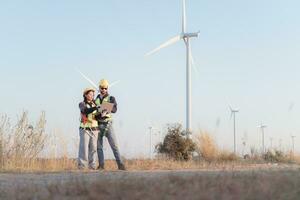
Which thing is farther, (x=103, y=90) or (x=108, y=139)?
(x=103, y=90)

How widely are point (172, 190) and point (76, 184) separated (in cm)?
124

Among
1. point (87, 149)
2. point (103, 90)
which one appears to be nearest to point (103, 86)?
point (103, 90)

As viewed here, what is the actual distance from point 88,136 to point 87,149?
0.33m

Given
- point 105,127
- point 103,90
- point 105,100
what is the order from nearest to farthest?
point 105,127, point 105,100, point 103,90

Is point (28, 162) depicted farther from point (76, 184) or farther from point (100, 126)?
point (76, 184)

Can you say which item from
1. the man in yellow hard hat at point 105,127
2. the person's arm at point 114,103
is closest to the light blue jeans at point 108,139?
the man in yellow hard hat at point 105,127

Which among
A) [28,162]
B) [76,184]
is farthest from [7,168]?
[76,184]

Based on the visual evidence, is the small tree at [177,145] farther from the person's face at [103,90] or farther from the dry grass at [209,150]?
the person's face at [103,90]

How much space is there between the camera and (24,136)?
47.4 ft

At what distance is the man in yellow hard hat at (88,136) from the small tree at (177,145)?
20.3 ft

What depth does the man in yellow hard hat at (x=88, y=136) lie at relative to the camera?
13.6 metres

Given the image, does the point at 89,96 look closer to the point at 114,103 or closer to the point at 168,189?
the point at 114,103

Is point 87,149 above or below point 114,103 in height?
below

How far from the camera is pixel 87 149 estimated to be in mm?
13648
